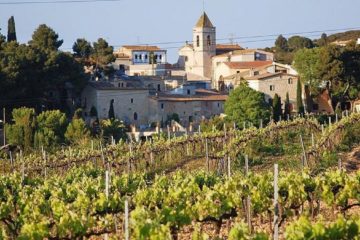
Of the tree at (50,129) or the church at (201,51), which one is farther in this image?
the church at (201,51)

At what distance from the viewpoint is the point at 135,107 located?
179ft

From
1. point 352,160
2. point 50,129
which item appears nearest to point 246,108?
point 50,129

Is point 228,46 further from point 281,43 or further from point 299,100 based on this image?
point 299,100

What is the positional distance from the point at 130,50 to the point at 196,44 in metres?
5.04

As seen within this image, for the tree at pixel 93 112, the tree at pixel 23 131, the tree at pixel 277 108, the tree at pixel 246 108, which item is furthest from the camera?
the tree at pixel 93 112

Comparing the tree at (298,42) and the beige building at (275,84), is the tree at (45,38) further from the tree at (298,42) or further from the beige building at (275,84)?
the tree at (298,42)

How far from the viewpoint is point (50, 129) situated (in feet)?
135

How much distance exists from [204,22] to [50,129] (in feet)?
126

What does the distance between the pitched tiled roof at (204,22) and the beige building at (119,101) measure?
903 inches

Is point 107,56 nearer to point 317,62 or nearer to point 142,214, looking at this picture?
point 317,62

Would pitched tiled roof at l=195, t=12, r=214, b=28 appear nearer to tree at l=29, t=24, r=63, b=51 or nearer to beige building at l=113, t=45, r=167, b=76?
beige building at l=113, t=45, r=167, b=76

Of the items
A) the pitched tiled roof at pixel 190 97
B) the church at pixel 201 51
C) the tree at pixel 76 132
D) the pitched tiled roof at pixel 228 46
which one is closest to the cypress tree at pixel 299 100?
the pitched tiled roof at pixel 190 97

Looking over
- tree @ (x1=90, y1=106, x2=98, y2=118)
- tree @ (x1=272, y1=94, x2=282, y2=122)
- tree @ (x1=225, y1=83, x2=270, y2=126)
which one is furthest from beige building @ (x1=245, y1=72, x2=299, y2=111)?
tree @ (x1=90, y1=106, x2=98, y2=118)

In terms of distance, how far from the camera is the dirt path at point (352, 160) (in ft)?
90.8
